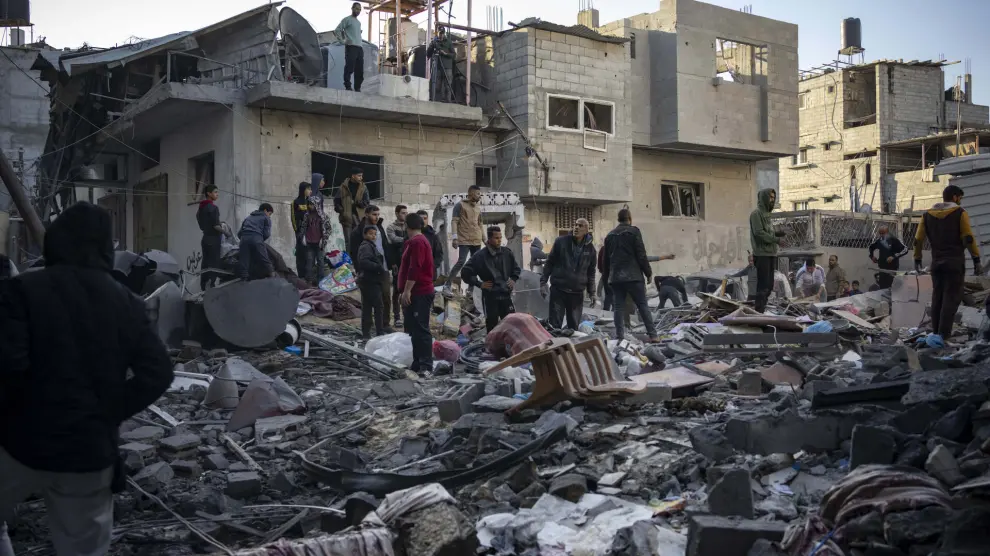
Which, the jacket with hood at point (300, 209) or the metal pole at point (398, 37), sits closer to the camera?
the jacket with hood at point (300, 209)

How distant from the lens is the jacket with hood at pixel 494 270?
10.9 m

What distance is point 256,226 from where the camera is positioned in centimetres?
1233

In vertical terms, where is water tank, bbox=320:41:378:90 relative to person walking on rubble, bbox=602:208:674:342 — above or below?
above

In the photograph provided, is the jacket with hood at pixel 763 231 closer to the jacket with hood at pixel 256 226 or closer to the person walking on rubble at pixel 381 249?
the person walking on rubble at pixel 381 249

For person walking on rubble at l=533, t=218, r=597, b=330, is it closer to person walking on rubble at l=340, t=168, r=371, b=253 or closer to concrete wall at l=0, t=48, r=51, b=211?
person walking on rubble at l=340, t=168, r=371, b=253

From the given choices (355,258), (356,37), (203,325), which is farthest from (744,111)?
(203,325)

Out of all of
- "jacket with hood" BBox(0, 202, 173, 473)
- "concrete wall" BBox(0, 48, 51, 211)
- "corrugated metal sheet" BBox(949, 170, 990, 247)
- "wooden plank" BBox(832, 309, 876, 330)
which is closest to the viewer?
"jacket with hood" BBox(0, 202, 173, 473)

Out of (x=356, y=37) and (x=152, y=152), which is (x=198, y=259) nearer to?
(x=152, y=152)

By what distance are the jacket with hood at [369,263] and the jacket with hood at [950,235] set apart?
633cm

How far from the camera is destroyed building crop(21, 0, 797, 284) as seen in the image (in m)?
18.5

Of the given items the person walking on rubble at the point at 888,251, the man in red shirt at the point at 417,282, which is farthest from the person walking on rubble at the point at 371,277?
the person walking on rubble at the point at 888,251

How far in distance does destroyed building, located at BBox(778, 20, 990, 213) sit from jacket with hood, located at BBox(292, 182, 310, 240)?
108 feet

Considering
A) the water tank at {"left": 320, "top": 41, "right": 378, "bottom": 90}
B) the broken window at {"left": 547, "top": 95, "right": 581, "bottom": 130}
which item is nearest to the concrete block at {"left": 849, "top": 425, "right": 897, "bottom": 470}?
the water tank at {"left": 320, "top": 41, "right": 378, "bottom": 90}

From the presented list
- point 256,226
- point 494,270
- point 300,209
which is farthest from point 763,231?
point 300,209
